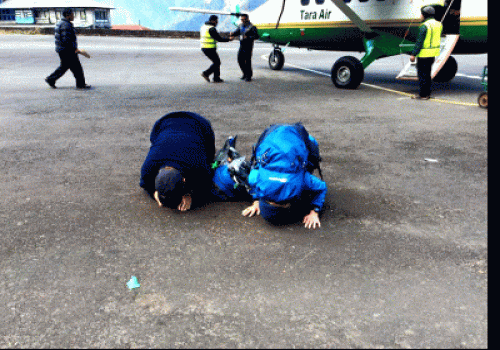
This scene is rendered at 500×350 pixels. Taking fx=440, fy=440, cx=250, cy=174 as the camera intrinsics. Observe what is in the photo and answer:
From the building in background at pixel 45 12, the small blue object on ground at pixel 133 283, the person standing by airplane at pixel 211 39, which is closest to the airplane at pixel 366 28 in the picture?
the person standing by airplane at pixel 211 39

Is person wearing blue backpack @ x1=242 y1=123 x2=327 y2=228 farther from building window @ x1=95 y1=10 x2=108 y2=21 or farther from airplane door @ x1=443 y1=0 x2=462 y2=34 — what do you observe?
building window @ x1=95 y1=10 x2=108 y2=21

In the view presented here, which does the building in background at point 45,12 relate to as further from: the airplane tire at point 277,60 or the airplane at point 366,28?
the airplane at point 366,28

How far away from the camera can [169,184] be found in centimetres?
388

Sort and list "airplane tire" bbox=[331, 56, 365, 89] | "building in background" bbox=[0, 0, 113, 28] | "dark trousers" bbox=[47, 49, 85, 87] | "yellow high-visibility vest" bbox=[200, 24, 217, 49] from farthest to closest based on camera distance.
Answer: "building in background" bbox=[0, 0, 113, 28], "yellow high-visibility vest" bbox=[200, 24, 217, 49], "airplane tire" bbox=[331, 56, 365, 89], "dark trousers" bbox=[47, 49, 85, 87]

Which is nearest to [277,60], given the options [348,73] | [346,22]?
[346,22]

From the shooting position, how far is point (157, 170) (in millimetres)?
4082

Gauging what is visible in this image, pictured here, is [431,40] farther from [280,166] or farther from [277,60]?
[280,166]

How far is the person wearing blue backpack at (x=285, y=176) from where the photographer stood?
3.63m

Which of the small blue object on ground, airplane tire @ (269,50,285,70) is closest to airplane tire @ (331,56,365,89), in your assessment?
airplane tire @ (269,50,285,70)

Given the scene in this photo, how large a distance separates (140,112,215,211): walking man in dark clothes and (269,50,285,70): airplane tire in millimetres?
11775

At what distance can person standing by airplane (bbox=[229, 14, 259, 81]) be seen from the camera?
12961 millimetres

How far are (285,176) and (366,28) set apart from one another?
339 inches

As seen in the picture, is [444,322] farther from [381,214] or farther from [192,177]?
[192,177]

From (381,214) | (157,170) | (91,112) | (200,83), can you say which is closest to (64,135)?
(91,112)
